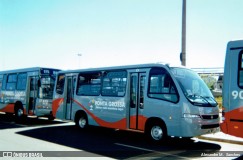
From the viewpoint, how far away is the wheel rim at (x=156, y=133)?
9.85 meters

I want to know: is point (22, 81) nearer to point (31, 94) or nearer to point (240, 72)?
point (31, 94)

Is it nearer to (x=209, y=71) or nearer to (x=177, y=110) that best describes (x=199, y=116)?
(x=177, y=110)

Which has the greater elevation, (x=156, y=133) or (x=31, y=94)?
(x=31, y=94)

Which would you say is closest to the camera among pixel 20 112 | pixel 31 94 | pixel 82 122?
pixel 82 122

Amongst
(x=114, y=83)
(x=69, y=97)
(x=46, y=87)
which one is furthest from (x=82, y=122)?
(x=46, y=87)

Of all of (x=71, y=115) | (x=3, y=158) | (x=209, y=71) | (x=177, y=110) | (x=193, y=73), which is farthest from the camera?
(x=209, y=71)

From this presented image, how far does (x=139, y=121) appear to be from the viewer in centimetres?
1059

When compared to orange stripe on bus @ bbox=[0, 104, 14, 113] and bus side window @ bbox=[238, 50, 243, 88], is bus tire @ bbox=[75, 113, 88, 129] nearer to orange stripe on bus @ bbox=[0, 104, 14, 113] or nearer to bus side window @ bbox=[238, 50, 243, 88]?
orange stripe on bus @ bbox=[0, 104, 14, 113]

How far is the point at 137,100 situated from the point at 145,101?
1.56 feet

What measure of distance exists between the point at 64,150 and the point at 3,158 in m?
1.74

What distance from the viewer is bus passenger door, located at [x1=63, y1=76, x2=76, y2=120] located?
45.9ft

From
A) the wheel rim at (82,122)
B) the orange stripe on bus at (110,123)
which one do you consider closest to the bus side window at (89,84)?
the orange stripe on bus at (110,123)

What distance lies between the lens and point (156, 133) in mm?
9969

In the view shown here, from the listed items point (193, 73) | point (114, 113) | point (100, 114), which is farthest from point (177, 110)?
point (100, 114)
